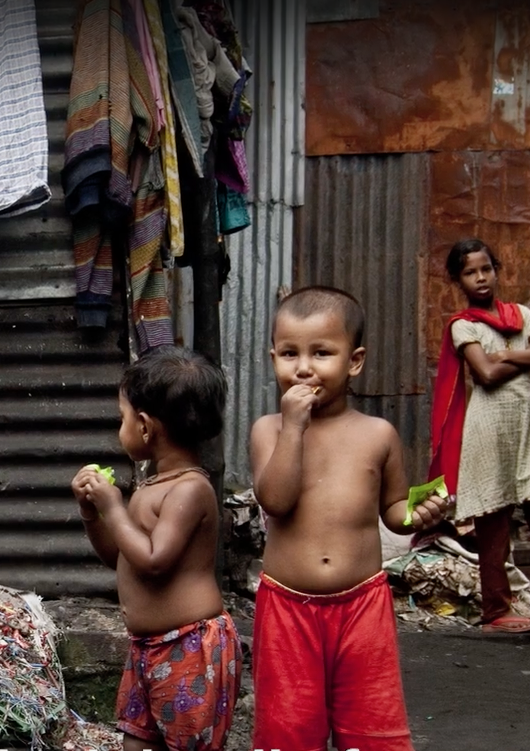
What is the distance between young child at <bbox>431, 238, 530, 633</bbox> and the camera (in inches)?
229

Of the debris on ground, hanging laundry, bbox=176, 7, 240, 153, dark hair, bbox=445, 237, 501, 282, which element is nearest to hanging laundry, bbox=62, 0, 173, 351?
hanging laundry, bbox=176, 7, 240, 153

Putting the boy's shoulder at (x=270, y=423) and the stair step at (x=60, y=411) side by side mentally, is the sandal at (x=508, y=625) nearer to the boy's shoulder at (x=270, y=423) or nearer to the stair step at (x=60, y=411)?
the stair step at (x=60, y=411)

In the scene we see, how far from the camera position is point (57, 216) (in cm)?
471

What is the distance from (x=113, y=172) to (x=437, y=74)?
12.2 ft

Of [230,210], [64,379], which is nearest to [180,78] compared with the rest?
→ [230,210]

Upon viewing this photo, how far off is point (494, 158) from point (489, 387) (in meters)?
2.22

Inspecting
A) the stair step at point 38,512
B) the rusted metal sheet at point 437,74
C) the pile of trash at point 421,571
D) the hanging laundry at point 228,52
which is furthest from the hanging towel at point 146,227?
the rusted metal sheet at point 437,74

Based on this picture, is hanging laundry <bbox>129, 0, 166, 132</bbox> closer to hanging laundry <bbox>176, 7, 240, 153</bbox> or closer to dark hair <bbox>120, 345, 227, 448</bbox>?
hanging laundry <bbox>176, 7, 240, 153</bbox>

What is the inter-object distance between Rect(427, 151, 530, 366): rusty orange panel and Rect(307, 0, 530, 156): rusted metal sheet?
4.6 inches

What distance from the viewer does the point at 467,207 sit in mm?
7531

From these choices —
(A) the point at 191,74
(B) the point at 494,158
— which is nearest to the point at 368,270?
(B) the point at 494,158

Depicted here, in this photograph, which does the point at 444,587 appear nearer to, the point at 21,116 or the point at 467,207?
the point at 467,207

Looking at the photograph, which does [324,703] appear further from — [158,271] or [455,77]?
[455,77]

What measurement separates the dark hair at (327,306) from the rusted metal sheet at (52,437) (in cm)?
171
